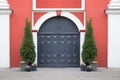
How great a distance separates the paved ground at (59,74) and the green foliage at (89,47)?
79 cm

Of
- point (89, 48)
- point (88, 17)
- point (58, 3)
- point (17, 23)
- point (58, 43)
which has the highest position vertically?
point (58, 3)

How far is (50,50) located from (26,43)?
210 centimetres

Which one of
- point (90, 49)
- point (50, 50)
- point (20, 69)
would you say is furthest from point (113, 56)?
point (20, 69)

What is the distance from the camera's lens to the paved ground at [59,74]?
18.5 m

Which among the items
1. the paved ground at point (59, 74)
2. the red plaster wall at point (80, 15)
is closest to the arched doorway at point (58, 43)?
the red plaster wall at point (80, 15)

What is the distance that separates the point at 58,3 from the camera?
23.5 metres

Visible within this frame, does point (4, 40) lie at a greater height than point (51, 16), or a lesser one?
lesser

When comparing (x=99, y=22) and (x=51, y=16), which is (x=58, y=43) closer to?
(x=51, y=16)

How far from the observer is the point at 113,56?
2266 centimetres

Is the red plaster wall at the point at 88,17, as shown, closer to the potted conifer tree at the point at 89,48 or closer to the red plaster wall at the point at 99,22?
the red plaster wall at the point at 99,22

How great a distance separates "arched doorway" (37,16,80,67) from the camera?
2344 cm

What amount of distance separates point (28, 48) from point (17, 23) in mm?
2014

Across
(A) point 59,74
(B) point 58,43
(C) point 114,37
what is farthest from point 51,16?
(A) point 59,74

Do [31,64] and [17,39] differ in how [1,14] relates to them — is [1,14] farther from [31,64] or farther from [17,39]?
[31,64]
